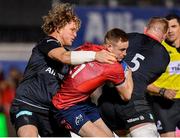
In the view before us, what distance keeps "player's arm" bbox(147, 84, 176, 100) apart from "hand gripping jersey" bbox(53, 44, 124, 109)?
1.65m

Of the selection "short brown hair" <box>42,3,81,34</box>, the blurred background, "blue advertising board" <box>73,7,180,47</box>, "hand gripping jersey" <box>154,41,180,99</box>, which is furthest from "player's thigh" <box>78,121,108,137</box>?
"blue advertising board" <box>73,7,180,47</box>

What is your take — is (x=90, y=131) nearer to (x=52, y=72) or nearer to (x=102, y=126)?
(x=102, y=126)

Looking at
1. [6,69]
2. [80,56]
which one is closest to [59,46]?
[80,56]

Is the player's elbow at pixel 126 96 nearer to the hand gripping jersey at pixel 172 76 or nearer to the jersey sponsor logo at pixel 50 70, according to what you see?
the jersey sponsor logo at pixel 50 70

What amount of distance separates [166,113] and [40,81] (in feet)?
7.86

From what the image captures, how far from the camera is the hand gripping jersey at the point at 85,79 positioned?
752cm

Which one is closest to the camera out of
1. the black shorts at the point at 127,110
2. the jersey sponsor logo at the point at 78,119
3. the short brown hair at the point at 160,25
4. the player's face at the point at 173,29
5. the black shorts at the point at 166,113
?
the jersey sponsor logo at the point at 78,119

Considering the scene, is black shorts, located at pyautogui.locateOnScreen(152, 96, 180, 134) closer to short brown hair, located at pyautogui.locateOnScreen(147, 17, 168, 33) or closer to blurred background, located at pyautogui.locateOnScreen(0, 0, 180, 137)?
short brown hair, located at pyautogui.locateOnScreen(147, 17, 168, 33)

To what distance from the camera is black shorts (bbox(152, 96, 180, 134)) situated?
9.75 meters

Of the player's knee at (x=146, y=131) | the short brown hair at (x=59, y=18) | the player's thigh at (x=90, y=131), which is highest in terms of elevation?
the short brown hair at (x=59, y=18)

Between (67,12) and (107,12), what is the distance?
8.59 m

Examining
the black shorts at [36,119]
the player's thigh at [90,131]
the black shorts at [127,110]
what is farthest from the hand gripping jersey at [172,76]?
the player's thigh at [90,131]

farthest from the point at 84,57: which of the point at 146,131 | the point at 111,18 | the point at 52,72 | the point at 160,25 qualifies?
the point at 111,18

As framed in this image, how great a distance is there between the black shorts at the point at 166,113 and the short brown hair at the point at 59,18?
7.38 ft
